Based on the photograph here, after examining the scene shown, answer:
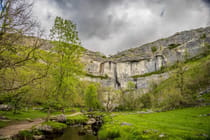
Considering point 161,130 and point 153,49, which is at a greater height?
point 153,49

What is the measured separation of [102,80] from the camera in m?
132

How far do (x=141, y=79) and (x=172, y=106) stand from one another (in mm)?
100603

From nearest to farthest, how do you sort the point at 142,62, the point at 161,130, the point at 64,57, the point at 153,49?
the point at 161,130 < the point at 64,57 < the point at 142,62 < the point at 153,49

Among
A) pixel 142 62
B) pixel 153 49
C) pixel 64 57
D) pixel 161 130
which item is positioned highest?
pixel 153 49

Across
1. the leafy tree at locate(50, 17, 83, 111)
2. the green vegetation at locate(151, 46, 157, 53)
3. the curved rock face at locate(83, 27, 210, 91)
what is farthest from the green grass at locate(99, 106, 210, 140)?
the green vegetation at locate(151, 46, 157, 53)

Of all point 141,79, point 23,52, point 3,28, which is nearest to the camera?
point 3,28

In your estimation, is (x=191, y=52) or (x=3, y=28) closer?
(x=3, y=28)

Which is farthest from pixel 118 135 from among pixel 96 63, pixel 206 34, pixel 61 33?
pixel 206 34

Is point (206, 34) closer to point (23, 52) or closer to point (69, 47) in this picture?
point (69, 47)

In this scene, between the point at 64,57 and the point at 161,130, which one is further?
the point at 64,57

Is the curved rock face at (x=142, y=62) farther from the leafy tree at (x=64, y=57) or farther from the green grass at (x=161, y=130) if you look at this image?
the green grass at (x=161, y=130)

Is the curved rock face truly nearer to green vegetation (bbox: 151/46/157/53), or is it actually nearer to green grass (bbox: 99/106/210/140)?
green vegetation (bbox: 151/46/157/53)

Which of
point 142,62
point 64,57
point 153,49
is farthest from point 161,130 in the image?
point 153,49

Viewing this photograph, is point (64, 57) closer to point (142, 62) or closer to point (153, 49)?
point (142, 62)
